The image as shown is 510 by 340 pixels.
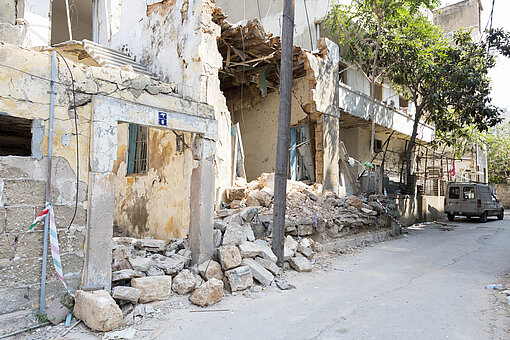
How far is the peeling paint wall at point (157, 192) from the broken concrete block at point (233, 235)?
100 centimetres

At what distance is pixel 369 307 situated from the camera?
5281mm

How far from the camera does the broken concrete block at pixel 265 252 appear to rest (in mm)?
6805

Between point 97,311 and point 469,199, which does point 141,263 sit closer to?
point 97,311

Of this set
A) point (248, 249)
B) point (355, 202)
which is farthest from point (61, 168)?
point (355, 202)

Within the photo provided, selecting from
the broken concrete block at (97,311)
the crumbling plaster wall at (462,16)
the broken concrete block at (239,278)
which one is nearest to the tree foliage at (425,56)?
the broken concrete block at (239,278)

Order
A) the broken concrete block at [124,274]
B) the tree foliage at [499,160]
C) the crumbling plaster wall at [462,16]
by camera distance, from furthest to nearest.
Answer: the tree foliage at [499,160], the crumbling plaster wall at [462,16], the broken concrete block at [124,274]

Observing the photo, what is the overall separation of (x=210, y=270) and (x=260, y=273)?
92cm

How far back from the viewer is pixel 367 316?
16.1 ft

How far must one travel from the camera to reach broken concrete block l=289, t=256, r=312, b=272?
7.28m

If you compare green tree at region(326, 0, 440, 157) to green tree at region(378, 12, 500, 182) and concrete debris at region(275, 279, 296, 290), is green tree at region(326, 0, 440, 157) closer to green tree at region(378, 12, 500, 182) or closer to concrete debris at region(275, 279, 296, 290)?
green tree at region(378, 12, 500, 182)

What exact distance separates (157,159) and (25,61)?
4.16 metres

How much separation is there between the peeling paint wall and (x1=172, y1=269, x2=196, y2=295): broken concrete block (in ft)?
5.72

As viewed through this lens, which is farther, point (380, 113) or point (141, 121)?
point (380, 113)

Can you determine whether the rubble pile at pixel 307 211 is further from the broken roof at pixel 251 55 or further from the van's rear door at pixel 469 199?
the van's rear door at pixel 469 199
